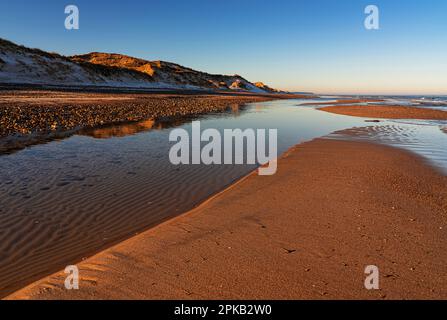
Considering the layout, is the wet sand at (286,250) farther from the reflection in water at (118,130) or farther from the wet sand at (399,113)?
the wet sand at (399,113)

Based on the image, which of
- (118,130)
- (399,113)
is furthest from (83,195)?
(399,113)

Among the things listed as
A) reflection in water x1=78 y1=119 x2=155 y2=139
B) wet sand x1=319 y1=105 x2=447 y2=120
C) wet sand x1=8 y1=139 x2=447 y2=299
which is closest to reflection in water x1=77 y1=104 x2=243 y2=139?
reflection in water x1=78 y1=119 x2=155 y2=139

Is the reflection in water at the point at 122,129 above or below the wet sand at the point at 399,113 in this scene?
below

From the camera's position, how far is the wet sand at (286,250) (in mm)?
3953

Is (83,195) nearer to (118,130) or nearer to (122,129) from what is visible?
(118,130)

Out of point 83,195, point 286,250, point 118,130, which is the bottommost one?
point 286,250

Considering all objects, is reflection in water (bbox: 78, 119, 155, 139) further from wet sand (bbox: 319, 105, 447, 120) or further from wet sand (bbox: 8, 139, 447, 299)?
wet sand (bbox: 319, 105, 447, 120)

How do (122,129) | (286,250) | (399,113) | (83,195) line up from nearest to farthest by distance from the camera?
(286,250)
(83,195)
(122,129)
(399,113)

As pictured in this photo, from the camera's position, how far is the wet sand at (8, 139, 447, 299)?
3953 mm

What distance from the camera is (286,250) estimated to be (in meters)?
4.96

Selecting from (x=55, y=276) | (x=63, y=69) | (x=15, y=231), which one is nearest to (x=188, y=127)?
(x=15, y=231)

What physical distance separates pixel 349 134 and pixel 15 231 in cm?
1707

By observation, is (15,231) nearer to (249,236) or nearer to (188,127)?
(249,236)

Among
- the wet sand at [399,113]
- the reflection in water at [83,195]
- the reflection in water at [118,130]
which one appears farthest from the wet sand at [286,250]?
the wet sand at [399,113]
